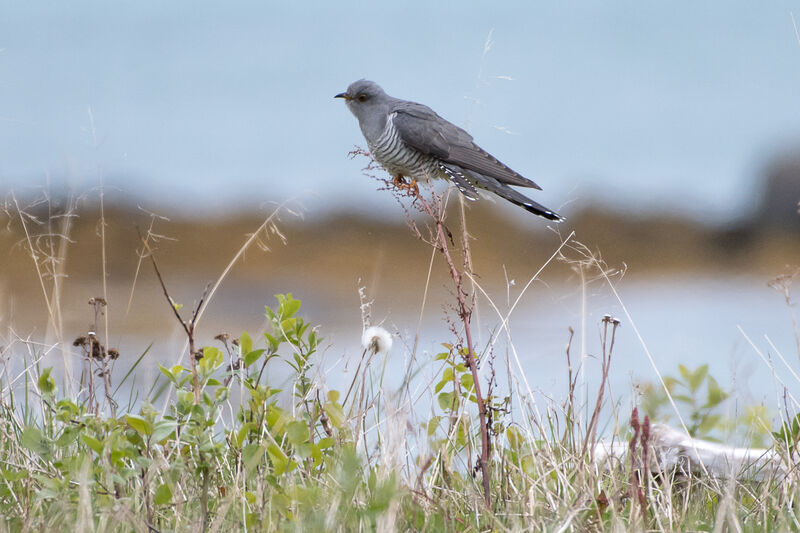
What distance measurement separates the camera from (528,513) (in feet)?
6.80

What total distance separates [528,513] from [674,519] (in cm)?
38

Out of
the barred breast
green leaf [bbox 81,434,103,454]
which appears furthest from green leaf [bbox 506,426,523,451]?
the barred breast

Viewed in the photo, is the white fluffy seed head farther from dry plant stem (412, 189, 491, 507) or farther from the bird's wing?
the bird's wing

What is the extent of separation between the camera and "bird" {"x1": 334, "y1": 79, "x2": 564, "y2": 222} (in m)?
3.83

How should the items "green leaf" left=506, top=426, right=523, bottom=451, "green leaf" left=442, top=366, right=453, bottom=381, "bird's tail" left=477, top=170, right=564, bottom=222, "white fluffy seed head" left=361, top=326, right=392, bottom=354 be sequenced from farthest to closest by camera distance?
"bird's tail" left=477, top=170, right=564, bottom=222
"green leaf" left=506, top=426, right=523, bottom=451
"green leaf" left=442, top=366, right=453, bottom=381
"white fluffy seed head" left=361, top=326, right=392, bottom=354

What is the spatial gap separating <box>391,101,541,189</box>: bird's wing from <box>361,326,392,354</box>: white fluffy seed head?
158cm

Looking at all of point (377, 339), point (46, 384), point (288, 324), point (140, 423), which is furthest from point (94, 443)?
point (377, 339)

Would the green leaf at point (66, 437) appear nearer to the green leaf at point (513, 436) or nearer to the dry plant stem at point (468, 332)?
the dry plant stem at point (468, 332)

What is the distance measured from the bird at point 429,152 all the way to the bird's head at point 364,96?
0.17 ft

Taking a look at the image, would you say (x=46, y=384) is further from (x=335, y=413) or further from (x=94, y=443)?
(x=335, y=413)

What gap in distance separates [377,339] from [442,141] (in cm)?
195

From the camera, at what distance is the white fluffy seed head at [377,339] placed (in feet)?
7.70

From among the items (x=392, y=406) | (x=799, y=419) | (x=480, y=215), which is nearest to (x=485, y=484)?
(x=392, y=406)

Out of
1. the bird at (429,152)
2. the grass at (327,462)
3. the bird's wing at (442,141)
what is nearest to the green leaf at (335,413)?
the grass at (327,462)
